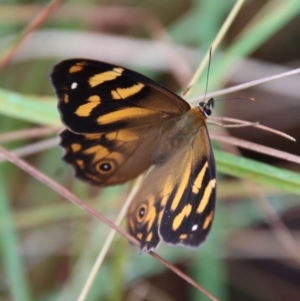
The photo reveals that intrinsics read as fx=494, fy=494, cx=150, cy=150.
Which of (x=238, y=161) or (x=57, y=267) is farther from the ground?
(x=238, y=161)

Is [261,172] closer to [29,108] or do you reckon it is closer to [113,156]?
[113,156]

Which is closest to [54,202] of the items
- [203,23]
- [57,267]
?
[57,267]

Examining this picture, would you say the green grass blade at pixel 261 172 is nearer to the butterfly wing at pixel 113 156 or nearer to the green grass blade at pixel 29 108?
Answer: the butterfly wing at pixel 113 156

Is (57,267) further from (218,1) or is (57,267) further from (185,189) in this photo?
(218,1)

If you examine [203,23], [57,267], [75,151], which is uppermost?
[203,23]

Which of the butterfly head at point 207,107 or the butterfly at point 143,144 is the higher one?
the butterfly head at point 207,107

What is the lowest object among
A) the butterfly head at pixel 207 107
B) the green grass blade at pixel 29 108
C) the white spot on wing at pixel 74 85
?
the green grass blade at pixel 29 108

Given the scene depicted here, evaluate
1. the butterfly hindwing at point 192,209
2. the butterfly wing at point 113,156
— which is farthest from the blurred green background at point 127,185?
the butterfly hindwing at point 192,209

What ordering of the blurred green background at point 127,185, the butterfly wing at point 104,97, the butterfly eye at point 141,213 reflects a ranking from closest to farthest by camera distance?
the butterfly wing at point 104,97 → the butterfly eye at point 141,213 → the blurred green background at point 127,185
